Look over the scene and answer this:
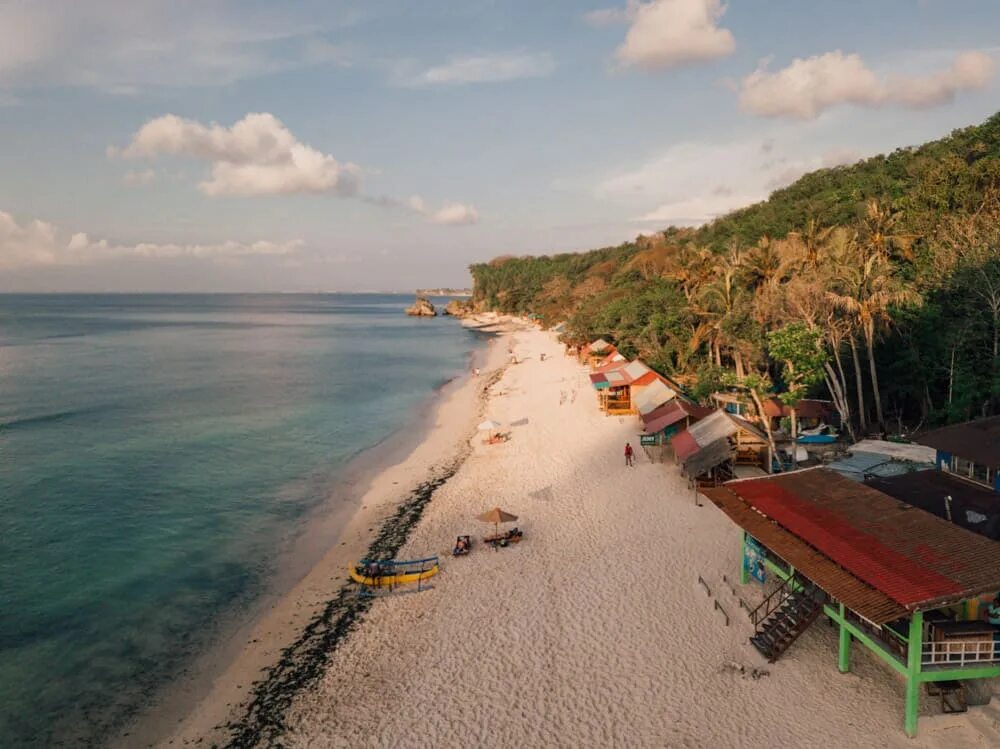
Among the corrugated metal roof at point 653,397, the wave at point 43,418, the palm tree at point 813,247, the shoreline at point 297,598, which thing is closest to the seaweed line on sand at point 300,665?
the shoreline at point 297,598

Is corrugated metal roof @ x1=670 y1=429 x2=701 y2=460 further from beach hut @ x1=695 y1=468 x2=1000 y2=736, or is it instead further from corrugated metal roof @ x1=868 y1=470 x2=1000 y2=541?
beach hut @ x1=695 y1=468 x2=1000 y2=736

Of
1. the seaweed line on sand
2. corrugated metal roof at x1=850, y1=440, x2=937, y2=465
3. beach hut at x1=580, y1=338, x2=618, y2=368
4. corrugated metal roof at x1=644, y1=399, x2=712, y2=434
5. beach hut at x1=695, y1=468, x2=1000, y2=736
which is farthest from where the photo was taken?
beach hut at x1=580, y1=338, x2=618, y2=368

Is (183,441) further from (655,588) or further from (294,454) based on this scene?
(655,588)

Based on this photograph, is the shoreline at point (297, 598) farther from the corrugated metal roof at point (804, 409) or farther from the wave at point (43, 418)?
the wave at point (43, 418)

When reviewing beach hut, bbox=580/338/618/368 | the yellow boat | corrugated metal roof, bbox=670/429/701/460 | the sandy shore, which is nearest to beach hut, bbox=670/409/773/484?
corrugated metal roof, bbox=670/429/701/460

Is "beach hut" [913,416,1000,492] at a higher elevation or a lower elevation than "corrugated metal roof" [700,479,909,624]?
higher
